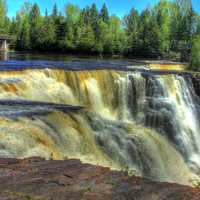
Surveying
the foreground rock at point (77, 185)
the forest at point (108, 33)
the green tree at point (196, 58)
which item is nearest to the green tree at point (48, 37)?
the forest at point (108, 33)

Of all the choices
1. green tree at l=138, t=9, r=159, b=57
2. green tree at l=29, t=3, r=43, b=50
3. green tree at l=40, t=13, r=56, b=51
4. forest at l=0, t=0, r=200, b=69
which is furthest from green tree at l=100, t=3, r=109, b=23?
green tree at l=40, t=13, r=56, b=51

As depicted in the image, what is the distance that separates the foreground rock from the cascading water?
10.1ft

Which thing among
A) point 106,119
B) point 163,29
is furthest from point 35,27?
Result: point 106,119

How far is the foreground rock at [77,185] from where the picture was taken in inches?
176

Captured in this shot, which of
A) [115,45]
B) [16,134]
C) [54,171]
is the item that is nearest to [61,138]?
[16,134]

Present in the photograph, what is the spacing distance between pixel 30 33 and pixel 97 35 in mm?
15044

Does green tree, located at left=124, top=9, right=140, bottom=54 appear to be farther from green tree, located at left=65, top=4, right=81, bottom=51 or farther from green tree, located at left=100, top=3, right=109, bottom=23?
green tree, located at left=65, top=4, right=81, bottom=51

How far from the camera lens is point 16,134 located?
365 inches

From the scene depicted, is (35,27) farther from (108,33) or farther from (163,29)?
(163,29)

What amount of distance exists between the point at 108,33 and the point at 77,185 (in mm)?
73033

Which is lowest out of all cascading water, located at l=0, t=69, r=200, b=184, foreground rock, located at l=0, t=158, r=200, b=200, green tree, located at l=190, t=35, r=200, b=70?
cascading water, located at l=0, t=69, r=200, b=184

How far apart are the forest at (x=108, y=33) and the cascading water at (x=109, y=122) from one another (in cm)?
4430

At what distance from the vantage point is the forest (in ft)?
228

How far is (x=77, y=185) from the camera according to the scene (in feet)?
15.7
